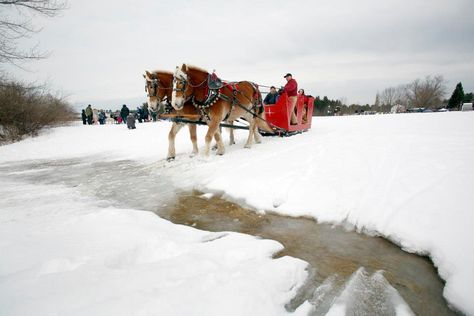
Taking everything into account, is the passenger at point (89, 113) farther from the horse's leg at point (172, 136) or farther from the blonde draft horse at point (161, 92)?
the horse's leg at point (172, 136)

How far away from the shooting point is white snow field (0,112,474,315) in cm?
177

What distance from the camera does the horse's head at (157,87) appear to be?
6672mm

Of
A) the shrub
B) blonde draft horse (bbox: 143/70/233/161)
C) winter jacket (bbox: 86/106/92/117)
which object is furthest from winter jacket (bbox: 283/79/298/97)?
winter jacket (bbox: 86/106/92/117)

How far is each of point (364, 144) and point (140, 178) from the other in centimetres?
541

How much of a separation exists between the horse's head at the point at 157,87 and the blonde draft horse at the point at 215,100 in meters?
0.77

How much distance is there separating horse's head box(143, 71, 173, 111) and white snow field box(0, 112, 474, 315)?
8.43 feet

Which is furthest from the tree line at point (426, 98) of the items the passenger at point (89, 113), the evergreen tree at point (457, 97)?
the passenger at point (89, 113)

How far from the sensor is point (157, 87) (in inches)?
267

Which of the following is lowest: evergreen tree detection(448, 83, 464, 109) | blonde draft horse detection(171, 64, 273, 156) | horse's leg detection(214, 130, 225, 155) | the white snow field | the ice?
the ice

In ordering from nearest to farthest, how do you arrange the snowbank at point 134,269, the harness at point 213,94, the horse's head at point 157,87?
1. the snowbank at point 134,269
2. the harness at point 213,94
3. the horse's head at point 157,87

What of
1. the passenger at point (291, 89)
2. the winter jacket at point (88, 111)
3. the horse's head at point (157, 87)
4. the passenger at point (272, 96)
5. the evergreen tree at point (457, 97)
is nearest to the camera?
the horse's head at point (157, 87)

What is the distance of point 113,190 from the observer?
5055 mm

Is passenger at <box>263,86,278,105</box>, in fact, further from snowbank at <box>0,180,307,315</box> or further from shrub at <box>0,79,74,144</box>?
shrub at <box>0,79,74,144</box>

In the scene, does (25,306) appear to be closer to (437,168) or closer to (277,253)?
(277,253)
